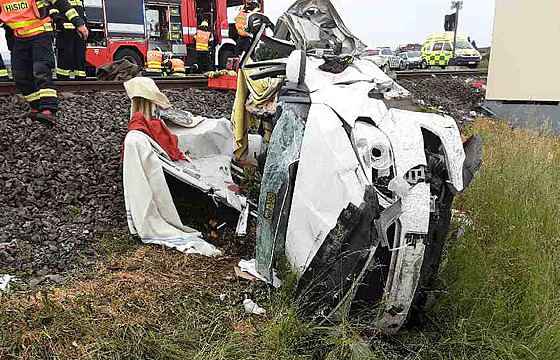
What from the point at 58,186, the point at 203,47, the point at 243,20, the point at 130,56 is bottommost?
the point at 58,186

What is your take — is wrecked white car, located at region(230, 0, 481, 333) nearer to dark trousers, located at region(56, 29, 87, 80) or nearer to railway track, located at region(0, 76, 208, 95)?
railway track, located at region(0, 76, 208, 95)

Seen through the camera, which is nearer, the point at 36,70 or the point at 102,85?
the point at 36,70

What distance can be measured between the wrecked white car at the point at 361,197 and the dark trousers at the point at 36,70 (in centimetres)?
336

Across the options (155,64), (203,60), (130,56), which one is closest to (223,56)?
(203,60)

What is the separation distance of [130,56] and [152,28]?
4.30ft

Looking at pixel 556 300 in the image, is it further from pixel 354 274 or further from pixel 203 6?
pixel 203 6

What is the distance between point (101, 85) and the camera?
24.6ft

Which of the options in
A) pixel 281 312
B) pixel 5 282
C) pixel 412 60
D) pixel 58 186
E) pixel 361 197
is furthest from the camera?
pixel 412 60

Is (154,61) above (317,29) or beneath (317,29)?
beneath

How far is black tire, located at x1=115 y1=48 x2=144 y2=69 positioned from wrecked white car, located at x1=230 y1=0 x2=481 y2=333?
37.7 ft

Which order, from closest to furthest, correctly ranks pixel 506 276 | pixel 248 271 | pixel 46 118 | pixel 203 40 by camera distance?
1. pixel 506 276
2. pixel 248 271
3. pixel 46 118
4. pixel 203 40

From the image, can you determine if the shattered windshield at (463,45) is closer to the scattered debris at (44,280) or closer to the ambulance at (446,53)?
the ambulance at (446,53)

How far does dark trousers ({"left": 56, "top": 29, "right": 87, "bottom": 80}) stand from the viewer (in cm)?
744

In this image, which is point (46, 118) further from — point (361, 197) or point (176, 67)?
point (176, 67)
